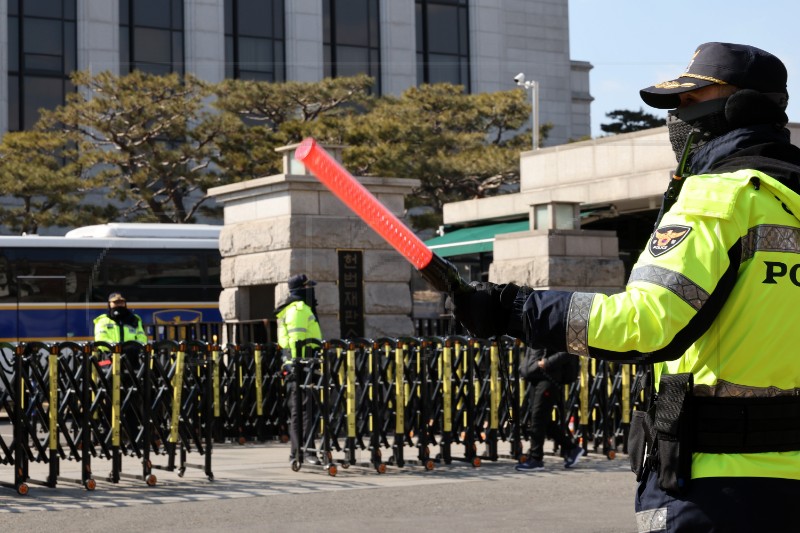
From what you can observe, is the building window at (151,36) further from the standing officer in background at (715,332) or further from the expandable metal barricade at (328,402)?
the standing officer in background at (715,332)

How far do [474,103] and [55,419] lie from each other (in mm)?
30576

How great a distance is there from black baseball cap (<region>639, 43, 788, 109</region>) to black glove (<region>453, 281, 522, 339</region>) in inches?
27.0

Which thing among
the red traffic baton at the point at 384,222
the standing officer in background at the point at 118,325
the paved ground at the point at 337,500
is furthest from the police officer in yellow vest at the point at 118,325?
the red traffic baton at the point at 384,222

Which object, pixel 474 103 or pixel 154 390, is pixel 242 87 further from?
pixel 154 390

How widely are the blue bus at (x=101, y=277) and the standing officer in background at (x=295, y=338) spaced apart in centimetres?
1037

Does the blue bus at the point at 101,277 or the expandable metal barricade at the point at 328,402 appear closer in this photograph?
the expandable metal barricade at the point at 328,402

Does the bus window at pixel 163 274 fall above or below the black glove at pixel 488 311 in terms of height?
above

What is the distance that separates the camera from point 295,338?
13.9 m

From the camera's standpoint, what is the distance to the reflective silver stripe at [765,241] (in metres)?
3.25

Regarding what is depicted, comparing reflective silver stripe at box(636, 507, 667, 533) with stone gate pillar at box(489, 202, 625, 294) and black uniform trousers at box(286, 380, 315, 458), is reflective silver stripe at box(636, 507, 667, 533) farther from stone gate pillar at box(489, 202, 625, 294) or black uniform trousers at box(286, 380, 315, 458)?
stone gate pillar at box(489, 202, 625, 294)

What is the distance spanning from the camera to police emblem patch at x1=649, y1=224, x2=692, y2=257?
3.16m

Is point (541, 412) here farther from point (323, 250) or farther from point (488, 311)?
point (488, 311)

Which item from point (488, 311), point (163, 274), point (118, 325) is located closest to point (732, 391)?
point (488, 311)

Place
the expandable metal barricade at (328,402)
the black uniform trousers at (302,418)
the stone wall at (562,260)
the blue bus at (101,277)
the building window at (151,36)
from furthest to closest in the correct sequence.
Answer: the building window at (151,36) < the blue bus at (101,277) < the stone wall at (562,260) < the black uniform trousers at (302,418) < the expandable metal barricade at (328,402)
